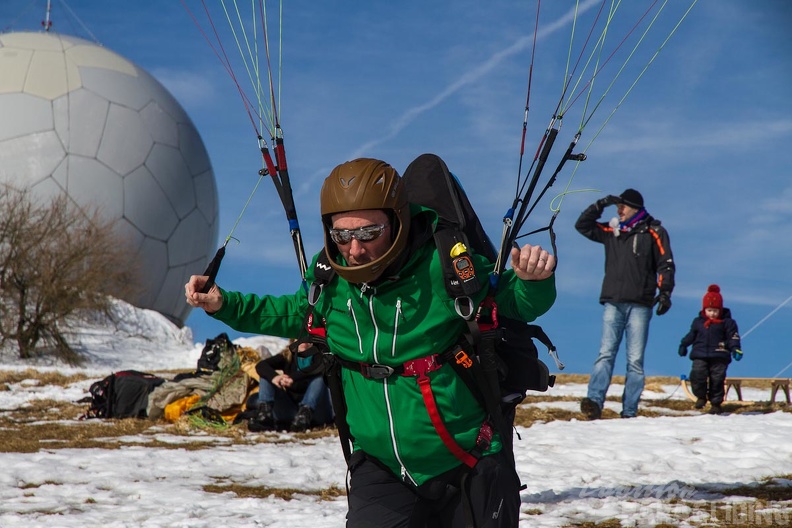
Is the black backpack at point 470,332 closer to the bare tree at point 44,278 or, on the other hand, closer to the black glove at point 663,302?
the black glove at point 663,302

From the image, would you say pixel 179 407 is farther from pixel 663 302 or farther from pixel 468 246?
pixel 468 246

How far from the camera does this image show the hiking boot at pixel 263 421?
9.02m

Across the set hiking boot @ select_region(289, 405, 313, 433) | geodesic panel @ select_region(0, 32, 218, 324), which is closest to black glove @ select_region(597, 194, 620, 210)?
hiking boot @ select_region(289, 405, 313, 433)

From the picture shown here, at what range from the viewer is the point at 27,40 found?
30.5 meters

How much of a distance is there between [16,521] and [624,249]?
263 inches

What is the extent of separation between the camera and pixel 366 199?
2945 mm

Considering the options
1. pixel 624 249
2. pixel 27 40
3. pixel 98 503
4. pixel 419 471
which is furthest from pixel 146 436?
pixel 27 40

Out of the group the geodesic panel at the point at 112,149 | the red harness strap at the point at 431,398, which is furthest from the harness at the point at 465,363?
the geodesic panel at the point at 112,149

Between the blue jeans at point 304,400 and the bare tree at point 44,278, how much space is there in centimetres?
1588

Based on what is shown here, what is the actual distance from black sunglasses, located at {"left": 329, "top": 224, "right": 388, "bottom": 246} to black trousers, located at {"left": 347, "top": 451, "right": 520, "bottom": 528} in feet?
2.71

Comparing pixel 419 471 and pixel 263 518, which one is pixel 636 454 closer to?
pixel 263 518

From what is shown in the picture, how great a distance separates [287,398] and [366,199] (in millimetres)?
6701

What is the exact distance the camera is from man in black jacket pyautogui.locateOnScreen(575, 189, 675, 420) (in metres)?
9.01

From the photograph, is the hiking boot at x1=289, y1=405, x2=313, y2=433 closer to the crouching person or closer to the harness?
the crouching person
